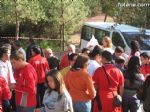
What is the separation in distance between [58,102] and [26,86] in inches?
51.0

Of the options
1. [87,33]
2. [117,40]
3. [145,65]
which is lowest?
[87,33]

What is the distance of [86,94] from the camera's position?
7.47 metres

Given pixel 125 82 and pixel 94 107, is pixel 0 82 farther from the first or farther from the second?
pixel 125 82

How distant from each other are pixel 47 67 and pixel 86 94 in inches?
137

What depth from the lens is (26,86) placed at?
294 inches

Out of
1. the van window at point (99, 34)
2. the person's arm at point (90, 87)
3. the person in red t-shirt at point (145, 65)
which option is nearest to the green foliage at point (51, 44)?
the van window at point (99, 34)

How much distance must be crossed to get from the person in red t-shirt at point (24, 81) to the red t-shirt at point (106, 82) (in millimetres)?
1033

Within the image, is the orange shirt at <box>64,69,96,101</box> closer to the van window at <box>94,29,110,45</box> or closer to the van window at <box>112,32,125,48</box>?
the van window at <box>112,32,125,48</box>

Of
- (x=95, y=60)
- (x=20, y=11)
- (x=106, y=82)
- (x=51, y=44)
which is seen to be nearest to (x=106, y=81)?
(x=106, y=82)

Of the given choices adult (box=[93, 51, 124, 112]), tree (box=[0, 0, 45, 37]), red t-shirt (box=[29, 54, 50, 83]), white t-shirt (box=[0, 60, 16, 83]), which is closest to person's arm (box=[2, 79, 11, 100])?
white t-shirt (box=[0, 60, 16, 83])

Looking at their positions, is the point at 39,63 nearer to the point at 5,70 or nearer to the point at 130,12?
the point at 5,70

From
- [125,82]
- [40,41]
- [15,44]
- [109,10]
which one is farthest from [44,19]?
[125,82]

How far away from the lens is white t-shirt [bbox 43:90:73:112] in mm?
6250

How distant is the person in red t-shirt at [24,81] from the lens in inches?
292
